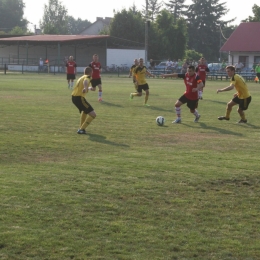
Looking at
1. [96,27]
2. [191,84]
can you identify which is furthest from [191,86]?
[96,27]

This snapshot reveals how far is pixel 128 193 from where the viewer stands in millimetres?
8227

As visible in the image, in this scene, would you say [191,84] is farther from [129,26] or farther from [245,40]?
[129,26]

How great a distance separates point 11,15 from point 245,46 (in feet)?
322

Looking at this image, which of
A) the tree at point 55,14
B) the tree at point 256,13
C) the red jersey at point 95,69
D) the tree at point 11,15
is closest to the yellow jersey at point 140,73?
the red jersey at point 95,69

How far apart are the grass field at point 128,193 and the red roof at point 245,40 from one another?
5480 cm

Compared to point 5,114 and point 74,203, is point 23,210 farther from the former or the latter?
point 5,114

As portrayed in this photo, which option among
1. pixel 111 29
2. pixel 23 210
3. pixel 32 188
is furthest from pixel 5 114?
pixel 111 29

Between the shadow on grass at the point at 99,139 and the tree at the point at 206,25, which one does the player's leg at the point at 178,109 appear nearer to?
the shadow on grass at the point at 99,139

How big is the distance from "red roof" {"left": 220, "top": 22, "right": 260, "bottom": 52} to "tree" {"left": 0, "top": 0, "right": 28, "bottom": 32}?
90.2 metres

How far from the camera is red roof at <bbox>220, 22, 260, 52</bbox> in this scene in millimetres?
68500

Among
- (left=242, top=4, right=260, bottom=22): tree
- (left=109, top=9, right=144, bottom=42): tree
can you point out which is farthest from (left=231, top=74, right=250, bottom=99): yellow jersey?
(left=109, top=9, right=144, bottom=42): tree

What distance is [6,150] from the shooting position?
456 inches

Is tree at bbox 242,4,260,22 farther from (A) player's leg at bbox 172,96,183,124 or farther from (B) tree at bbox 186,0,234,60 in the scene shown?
(A) player's leg at bbox 172,96,183,124

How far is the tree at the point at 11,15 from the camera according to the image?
153 m
